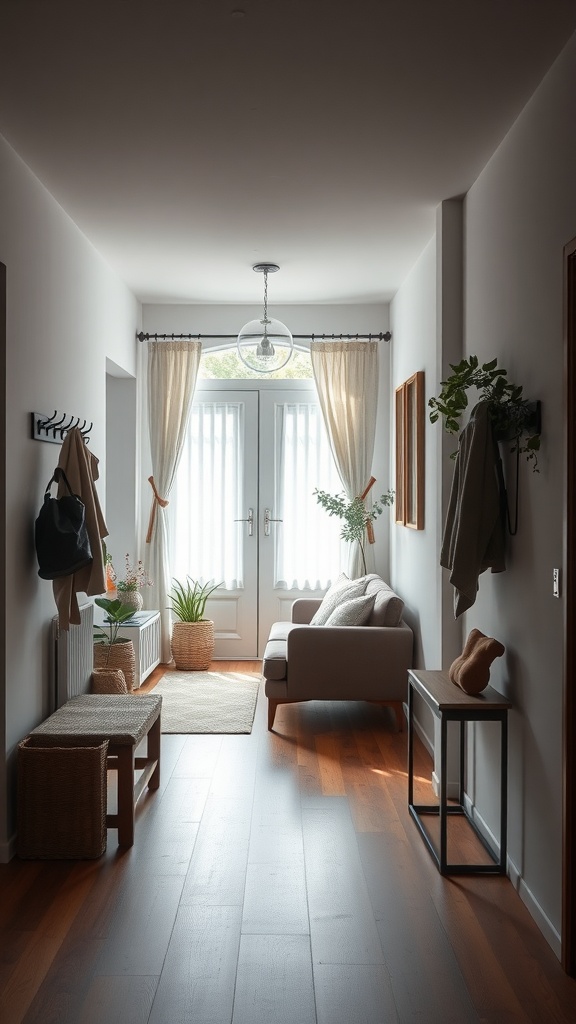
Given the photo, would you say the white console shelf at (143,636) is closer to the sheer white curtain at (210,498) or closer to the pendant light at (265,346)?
the sheer white curtain at (210,498)

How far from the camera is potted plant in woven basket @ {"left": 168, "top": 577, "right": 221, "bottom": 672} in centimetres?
670

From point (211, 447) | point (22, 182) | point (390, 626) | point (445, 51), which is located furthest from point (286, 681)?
point (445, 51)

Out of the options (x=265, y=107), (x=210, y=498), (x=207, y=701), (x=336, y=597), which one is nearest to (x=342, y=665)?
(x=336, y=597)

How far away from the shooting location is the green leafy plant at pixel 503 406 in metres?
2.91

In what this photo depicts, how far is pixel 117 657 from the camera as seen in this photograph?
5.48m

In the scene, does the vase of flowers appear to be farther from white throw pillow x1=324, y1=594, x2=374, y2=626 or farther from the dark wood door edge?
the dark wood door edge

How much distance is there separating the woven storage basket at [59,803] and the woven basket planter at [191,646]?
3.32 m

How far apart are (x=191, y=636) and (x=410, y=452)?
235 centimetres

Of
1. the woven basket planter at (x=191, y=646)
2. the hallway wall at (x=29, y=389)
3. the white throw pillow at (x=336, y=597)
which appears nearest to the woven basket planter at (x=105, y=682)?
the hallway wall at (x=29, y=389)

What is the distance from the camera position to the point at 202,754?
15.5 ft

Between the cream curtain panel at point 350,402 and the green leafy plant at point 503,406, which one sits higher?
the cream curtain panel at point 350,402

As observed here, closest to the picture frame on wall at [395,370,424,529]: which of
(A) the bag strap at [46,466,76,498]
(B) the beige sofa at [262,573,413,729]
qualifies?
(B) the beige sofa at [262,573,413,729]

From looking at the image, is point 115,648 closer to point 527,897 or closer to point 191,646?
point 191,646

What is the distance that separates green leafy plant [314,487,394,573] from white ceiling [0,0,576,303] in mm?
2172
